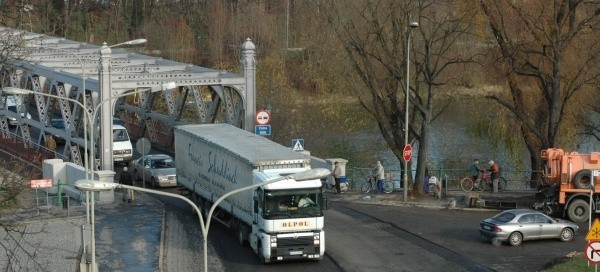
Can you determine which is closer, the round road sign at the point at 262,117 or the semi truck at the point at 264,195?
the semi truck at the point at 264,195

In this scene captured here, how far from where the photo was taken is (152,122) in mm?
54906

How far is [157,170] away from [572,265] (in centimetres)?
2011

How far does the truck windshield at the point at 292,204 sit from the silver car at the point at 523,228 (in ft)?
19.1

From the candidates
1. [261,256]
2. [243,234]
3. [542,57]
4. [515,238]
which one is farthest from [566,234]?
[542,57]

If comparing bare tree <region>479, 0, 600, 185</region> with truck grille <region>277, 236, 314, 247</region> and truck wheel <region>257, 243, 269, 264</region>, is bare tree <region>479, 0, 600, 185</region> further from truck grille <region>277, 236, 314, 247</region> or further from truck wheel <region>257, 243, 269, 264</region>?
truck wheel <region>257, 243, 269, 264</region>

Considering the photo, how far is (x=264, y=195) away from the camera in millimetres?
26672

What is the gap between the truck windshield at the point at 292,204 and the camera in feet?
87.3

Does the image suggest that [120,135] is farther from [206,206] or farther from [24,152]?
[206,206]

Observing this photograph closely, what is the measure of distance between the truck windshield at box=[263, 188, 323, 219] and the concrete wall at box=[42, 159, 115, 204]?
11.2m

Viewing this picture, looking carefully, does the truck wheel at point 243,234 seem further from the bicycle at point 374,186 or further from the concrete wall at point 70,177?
the bicycle at point 374,186

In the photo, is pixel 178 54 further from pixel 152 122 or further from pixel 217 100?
pixel 217 100

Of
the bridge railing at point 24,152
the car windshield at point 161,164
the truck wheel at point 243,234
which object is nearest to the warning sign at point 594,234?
the truck wheel at point 243,234

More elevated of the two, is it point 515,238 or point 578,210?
point 578,210

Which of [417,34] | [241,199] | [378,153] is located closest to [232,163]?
[241,199]
